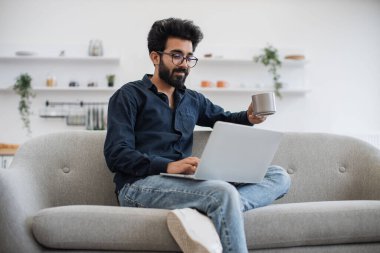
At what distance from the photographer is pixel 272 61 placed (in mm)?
5590

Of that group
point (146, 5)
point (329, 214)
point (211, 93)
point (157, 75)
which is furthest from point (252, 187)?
point (146, 5)

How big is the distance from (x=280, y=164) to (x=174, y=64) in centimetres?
74

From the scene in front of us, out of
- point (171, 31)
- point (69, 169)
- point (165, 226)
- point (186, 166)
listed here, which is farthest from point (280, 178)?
point (69, 169)

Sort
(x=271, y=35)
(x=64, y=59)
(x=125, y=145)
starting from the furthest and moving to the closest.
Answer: (x=271, y=35)
(x=64, y=59)
(x=125, y=145)

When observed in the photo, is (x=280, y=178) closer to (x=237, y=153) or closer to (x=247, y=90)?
(x=237, y=153)

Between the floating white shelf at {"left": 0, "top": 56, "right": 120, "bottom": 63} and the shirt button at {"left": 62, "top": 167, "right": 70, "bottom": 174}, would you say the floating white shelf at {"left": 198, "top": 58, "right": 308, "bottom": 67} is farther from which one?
the shirt button at {"left": 62, "top": 167, "right": 70, "bottom": 174}

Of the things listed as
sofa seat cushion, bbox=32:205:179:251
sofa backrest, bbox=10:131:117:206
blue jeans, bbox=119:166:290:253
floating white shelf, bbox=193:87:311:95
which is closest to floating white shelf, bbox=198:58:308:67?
floating white shelf, bbox=193:87:311:95

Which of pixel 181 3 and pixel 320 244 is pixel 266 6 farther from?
pixel 320 244

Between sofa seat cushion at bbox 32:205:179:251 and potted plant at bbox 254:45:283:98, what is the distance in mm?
4100

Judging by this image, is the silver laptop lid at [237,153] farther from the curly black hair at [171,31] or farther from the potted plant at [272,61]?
the potted plant at [272,61]

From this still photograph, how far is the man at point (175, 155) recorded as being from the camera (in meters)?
1.56

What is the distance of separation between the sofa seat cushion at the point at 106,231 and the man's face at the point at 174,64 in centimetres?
68

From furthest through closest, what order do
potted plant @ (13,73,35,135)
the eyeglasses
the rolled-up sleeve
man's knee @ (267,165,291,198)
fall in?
potted plant @ (13,73,35,135) < the eyeglasses < man's knee @ (267,165,291,198) < the rolled-up sleeve

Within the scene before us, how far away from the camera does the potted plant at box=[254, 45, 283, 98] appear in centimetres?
553
